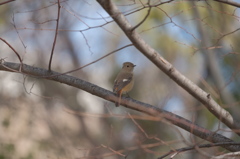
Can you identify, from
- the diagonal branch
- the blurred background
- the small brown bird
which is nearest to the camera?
the diagonal branch

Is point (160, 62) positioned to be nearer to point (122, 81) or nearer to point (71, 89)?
point (122, 81)

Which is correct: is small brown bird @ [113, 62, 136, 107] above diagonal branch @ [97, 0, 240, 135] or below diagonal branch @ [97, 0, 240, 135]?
above

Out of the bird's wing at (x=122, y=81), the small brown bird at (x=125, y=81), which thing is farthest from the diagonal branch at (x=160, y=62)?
the bird's wing at (x=122, y=81)

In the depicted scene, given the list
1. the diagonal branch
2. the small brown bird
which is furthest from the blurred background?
the diagonal branch

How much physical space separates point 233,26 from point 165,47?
4166 mm

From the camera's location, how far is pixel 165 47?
35.4 ft

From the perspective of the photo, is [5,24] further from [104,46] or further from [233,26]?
[233,26]

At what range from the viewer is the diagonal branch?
2.89 metres

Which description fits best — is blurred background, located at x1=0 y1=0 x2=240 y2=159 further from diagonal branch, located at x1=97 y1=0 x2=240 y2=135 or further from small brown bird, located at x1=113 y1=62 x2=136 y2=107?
diagonal branch, located at x1=97 y1=0 x2=240 y2=135

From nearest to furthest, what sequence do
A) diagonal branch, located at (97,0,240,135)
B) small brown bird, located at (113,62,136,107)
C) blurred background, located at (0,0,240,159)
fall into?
diagonal branch, located at (97,0,240,135) < small brown bird, located at (113,62,136,107) < blurred background, located at (0,0,240,159)

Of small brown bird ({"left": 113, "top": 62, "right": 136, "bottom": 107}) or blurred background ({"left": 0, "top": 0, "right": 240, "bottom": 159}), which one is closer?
small brown bird ({"left": 113, "top": 62, "right": 136, "bottom": 107})

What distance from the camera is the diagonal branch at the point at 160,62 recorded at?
2.89 meters

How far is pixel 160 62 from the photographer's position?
3.27 meters

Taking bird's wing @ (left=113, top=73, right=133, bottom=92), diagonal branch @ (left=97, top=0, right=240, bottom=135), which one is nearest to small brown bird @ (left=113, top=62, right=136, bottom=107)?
bird's wing @ (left=113, top=73, right=133, bottom=92)
